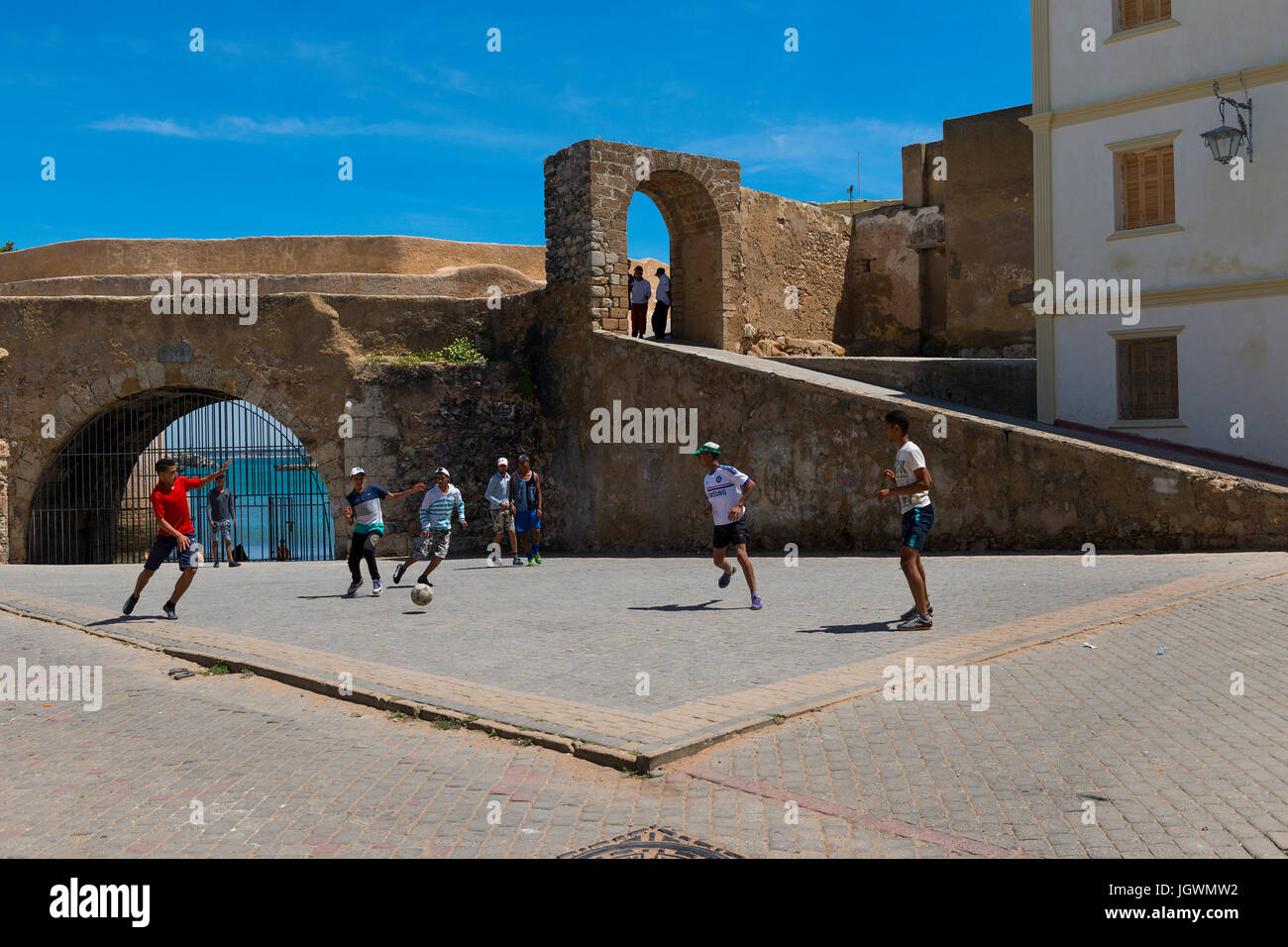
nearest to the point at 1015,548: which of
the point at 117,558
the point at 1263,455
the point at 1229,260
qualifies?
the point at 1263,455

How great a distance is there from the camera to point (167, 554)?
1059 centimetres

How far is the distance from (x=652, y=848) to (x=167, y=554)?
7923mm

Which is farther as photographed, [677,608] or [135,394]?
[135,394]

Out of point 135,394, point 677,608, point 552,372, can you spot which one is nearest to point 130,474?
point 135,394

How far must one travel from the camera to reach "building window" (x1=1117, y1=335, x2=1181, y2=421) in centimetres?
1647

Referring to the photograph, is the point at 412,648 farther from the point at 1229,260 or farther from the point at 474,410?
the point at 1229,260

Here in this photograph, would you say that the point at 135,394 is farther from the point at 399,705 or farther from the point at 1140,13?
the point at 1140,13

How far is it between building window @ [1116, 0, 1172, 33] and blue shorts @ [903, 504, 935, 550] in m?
11.6

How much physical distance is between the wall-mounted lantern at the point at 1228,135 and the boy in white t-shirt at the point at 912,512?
9.37m

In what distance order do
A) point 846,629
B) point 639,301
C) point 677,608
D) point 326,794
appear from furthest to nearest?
point 639,301 → point 677,608 → point 846,629 → point 326,794

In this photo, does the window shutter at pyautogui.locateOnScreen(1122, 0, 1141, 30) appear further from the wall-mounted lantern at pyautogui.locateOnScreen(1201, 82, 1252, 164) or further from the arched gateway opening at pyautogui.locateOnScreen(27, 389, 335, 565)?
the arched gateway opening at pyautogui.locateOnScreen(27, 389, 335, 565)

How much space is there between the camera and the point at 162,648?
8.78 metres

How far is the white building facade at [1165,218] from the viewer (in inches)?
604

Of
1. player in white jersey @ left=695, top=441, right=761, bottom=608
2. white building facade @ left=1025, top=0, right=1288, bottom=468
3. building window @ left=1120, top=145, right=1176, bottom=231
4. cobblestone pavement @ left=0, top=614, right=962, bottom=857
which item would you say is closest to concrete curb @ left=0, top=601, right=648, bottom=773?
cobblestone pavement @ left=0, top=614, right=962, bottom=857
